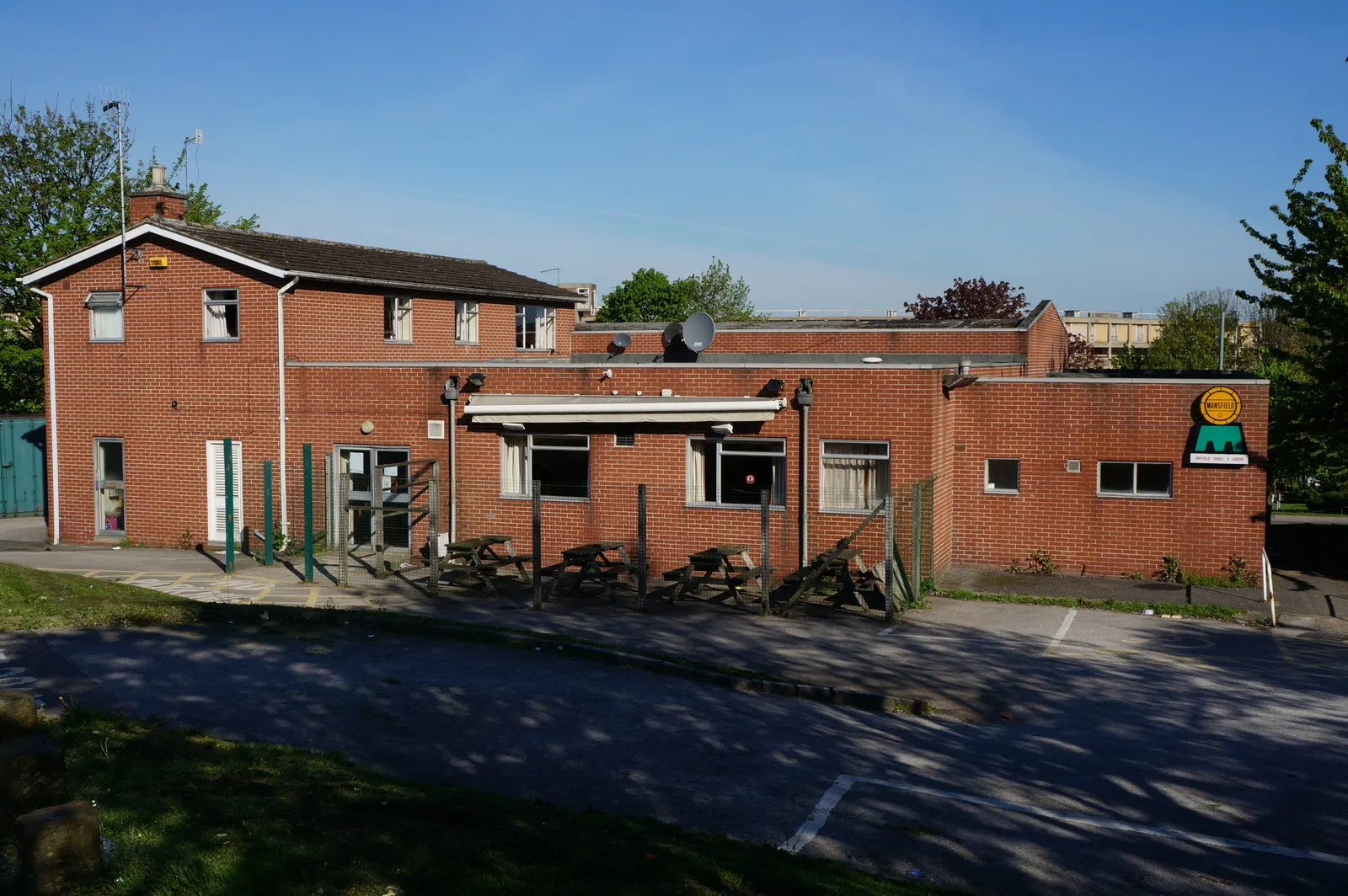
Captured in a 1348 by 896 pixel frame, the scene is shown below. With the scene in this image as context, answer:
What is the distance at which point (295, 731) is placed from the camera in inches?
398

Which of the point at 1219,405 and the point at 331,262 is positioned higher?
the point at 331,262

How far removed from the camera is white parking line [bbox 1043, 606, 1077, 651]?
49.9 ft

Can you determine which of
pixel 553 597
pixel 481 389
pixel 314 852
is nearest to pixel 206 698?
pixel 314 852

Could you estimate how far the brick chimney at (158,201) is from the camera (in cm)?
2438

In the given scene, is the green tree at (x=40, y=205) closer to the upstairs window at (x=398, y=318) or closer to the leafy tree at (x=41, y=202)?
the leafy tree at (x=41, y=202)

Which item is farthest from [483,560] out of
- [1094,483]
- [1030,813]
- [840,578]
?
[1030,813]

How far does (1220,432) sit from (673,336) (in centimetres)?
1044

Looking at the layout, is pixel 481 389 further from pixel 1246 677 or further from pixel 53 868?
pixel 53 868

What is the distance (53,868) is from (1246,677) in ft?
41.5

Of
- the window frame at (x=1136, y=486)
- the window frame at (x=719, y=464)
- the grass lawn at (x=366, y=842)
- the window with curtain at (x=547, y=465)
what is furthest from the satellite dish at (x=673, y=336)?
the grass lawn at (x=366, y=842)

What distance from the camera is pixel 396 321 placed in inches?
969

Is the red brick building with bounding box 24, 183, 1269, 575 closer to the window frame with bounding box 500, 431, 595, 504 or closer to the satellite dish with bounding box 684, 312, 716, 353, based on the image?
the window frame with bounding box 500, 431, 595, 504

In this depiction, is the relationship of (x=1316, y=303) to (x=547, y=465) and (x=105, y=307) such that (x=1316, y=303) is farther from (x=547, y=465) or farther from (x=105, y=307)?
(x=105, y=307)

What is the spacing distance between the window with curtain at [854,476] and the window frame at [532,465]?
390cm
